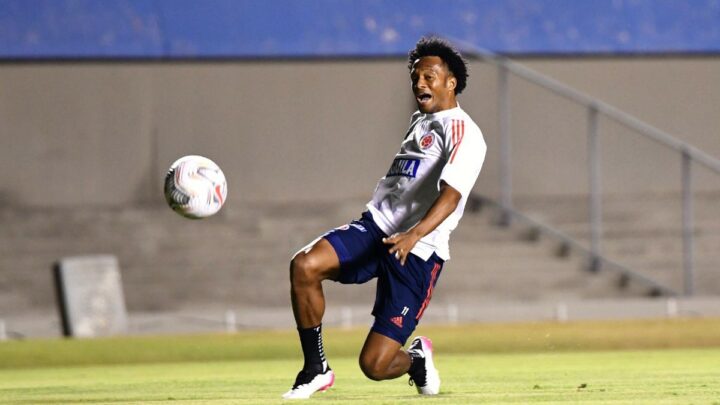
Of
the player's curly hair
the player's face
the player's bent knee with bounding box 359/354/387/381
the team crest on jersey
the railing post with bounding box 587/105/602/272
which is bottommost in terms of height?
the player's bent knee with bounding box 359/354/387/381

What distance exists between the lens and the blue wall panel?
22391mm

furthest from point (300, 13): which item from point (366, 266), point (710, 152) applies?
point (366, 266)

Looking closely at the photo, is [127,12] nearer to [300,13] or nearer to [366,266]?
[300,13]

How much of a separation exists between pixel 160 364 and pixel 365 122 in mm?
9076

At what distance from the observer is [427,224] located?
822cm

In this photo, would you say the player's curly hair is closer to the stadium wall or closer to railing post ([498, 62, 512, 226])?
railing post ([498, 62, 512, 226])

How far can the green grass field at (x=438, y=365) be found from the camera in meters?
8.62

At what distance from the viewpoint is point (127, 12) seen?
2262 cm

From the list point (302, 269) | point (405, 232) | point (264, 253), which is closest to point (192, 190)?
point (302, 269)

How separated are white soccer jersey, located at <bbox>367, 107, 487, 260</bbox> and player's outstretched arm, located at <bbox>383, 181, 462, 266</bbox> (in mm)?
222

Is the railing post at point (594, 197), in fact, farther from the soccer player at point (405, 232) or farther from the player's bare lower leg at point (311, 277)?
the player's bare lower leg at point (311, 277)

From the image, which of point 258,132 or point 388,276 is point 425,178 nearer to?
point 388,276

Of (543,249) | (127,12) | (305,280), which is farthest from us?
(127,12)

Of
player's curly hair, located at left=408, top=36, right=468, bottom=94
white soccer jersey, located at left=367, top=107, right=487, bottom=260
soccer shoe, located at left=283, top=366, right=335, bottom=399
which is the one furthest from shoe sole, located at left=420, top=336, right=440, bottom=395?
player's curly hair, located at left=408, top=36, right=468, bottom=94
